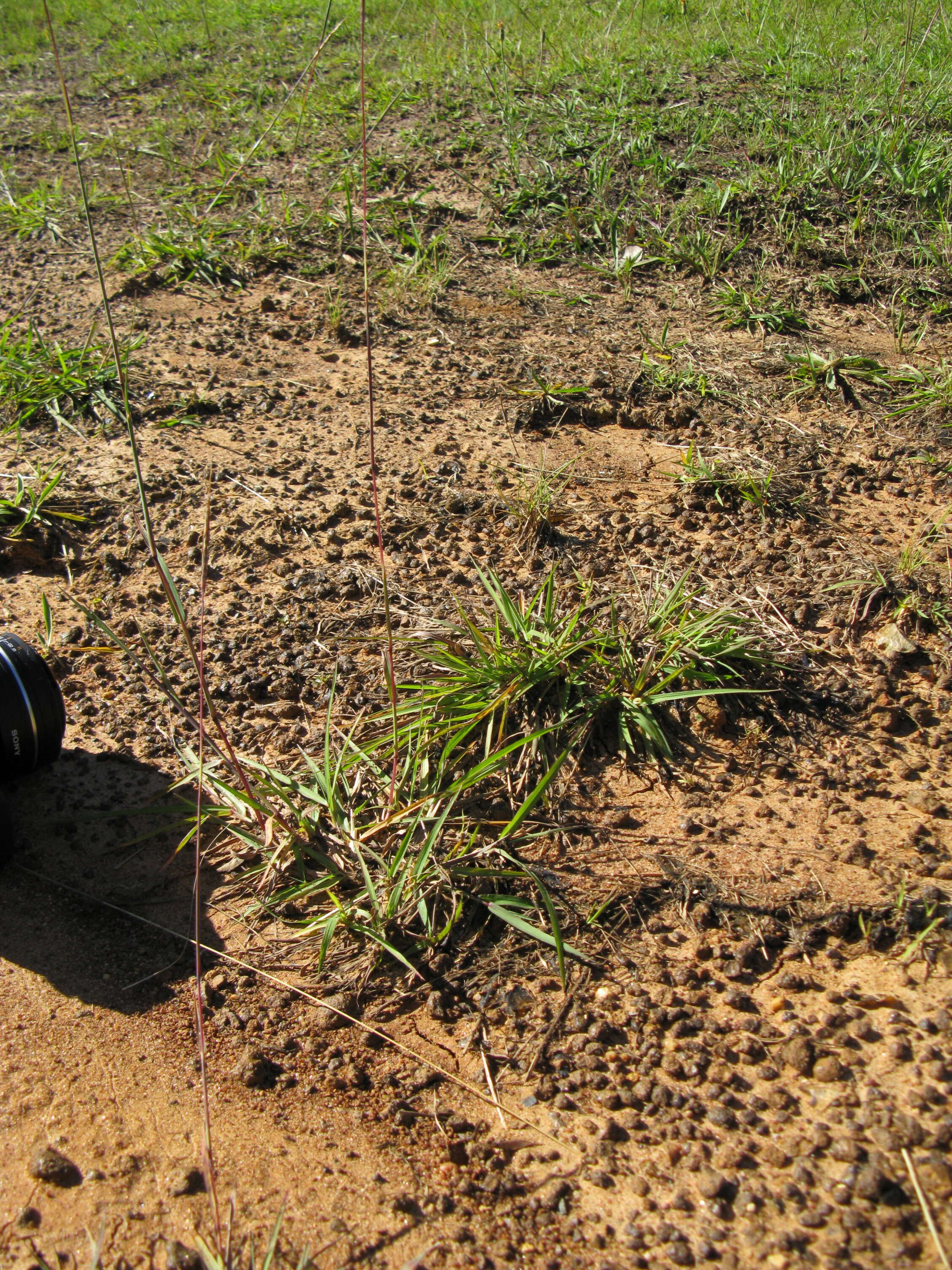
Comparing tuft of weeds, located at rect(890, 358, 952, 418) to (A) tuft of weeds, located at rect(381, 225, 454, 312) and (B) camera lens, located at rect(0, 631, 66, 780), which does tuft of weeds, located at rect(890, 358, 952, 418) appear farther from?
Answer: (B) camera lens, located at rect(0, 631, 66, 780)

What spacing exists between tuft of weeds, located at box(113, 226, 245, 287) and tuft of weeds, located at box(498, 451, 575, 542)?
1.89 metres

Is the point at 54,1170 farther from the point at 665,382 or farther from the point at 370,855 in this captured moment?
the point at 665,382

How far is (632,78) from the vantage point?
4.82 meters

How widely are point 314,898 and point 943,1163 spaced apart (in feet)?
4.12

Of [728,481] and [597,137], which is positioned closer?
[728,481]

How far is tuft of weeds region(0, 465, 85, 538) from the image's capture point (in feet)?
9.85

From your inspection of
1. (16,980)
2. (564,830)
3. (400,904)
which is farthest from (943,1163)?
(16,980)

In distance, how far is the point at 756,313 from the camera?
358 cm

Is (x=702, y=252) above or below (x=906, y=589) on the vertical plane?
above

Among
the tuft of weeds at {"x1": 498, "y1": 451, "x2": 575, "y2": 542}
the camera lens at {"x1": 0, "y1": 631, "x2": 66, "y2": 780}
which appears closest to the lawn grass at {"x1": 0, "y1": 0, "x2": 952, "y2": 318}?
the tuft of weeds at {"x1": 498, "y1": 451, "x2": 575, "y2": 542}

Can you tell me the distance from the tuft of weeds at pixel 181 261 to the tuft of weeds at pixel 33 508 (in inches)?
56.4

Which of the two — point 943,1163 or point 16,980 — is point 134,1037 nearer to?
point 16,980

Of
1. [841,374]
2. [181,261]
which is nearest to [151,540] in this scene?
[841,374]

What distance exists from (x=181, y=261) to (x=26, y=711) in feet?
8.87
